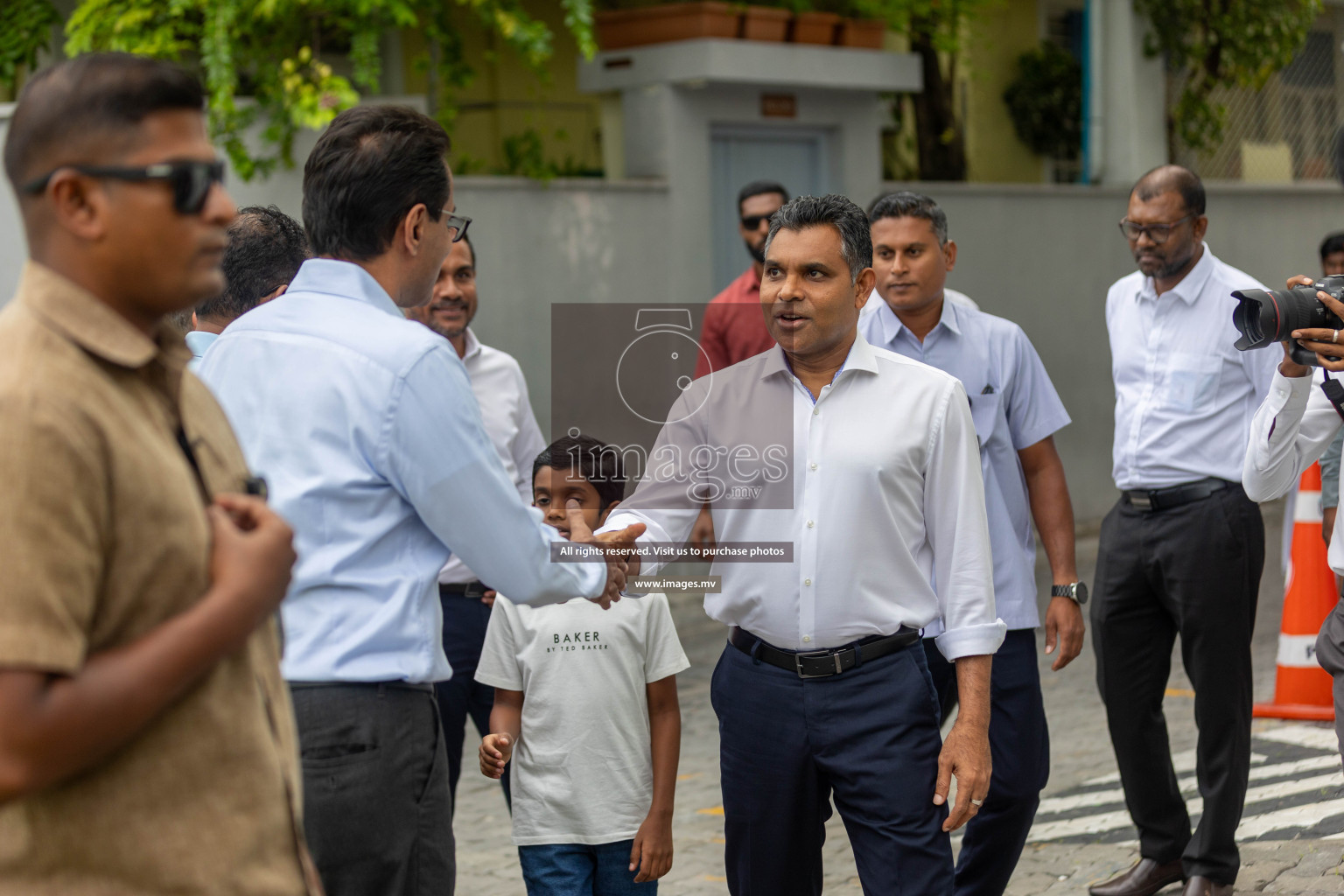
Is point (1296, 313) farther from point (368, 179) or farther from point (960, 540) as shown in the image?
point (368, 179)

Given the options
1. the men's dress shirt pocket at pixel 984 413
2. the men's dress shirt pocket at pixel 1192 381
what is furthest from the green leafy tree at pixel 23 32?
the men's dress shirt pocket at pixel 1192 381

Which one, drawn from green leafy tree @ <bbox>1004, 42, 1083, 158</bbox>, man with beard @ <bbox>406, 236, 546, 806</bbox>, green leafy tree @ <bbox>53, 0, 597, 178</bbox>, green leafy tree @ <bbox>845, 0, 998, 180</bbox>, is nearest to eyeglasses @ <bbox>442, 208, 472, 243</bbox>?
man with beard @ <bbox>406, 236, 546, 806</bbox>

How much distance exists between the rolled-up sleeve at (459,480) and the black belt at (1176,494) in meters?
3.21

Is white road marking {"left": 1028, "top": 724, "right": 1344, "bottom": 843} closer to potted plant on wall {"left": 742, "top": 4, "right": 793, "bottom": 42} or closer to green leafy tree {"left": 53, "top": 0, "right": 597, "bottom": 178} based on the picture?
green leafy tree {"left": 53, "top": 0, "right": 597, "bottom": 178}

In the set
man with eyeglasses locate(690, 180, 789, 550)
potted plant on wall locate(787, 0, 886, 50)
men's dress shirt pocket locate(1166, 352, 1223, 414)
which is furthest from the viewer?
potted plant on wall locate(787, 0, 886, 50)

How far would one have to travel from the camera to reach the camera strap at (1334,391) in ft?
13.2

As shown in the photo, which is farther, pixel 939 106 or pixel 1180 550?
pixel 939 106

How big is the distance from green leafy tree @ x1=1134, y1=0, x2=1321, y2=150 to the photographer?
408 inches

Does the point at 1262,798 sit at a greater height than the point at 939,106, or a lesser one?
lesser

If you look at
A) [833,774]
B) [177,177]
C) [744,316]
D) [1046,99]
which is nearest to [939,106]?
[1046,99]

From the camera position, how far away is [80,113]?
1825 mm

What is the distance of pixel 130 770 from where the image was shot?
1816 millimetres

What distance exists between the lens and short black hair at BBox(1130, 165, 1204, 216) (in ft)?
17.7

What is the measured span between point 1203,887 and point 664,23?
7500mm
